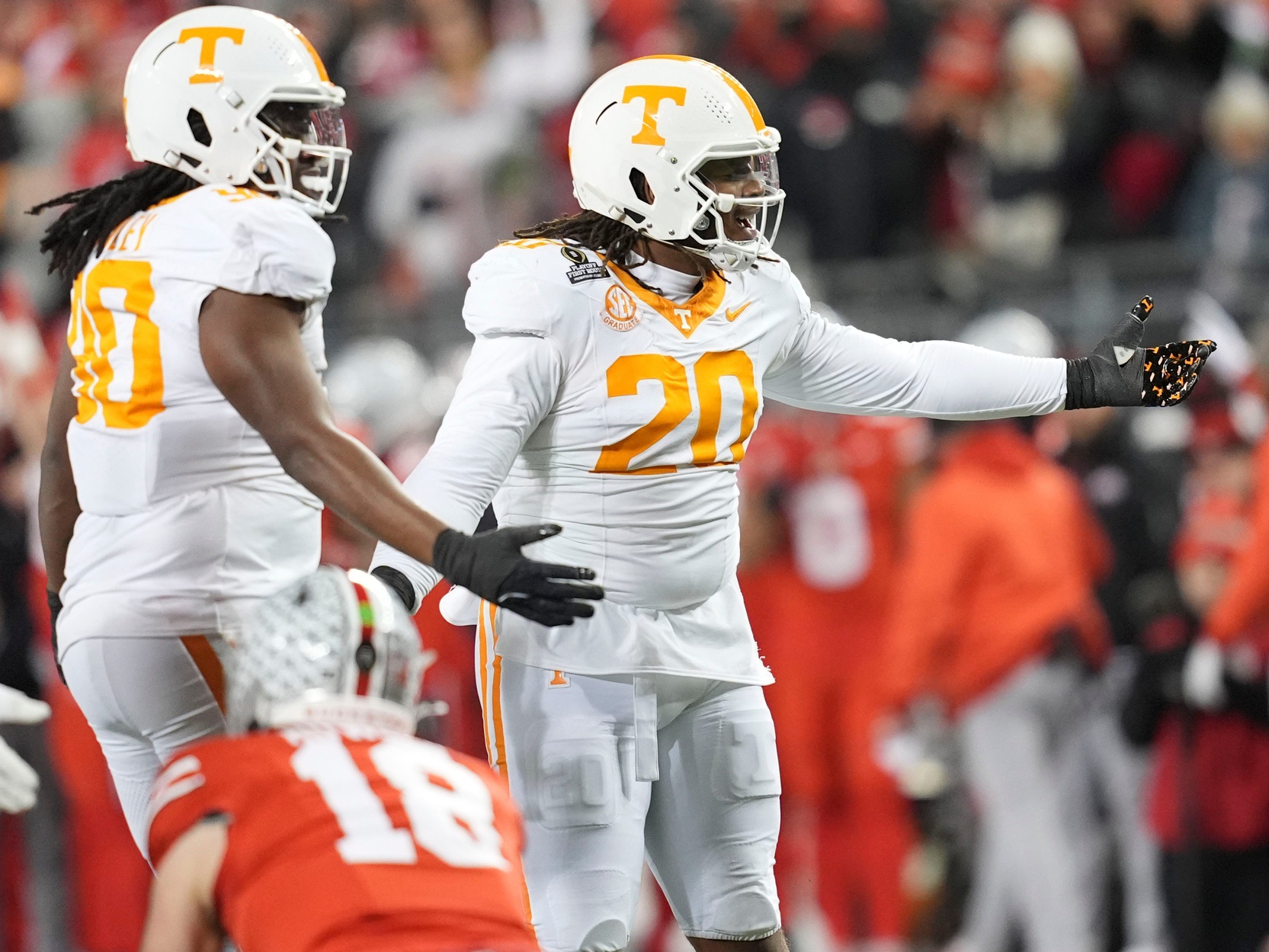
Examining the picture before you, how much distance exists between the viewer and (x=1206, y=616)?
20.7 ft

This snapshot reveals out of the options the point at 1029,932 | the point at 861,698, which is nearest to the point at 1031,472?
the point at 861,698

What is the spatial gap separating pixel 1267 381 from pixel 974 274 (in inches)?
63.5

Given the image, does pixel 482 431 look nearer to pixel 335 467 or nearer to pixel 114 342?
pixel 335 467

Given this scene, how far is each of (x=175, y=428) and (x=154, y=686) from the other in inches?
17.1


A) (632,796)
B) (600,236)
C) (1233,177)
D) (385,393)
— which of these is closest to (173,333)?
(600,236)

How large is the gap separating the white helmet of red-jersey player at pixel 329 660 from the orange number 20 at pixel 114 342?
0.72m

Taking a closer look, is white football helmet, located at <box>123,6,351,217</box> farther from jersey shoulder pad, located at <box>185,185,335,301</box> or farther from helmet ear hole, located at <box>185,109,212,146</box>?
jersey shoulder pad, located at <box>185,185,335,301</box>

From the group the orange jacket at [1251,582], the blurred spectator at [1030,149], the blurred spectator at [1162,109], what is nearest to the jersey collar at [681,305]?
the orange jacket at [1251,582]

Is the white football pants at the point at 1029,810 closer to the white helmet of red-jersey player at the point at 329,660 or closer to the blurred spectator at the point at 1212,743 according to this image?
the blurred spectator at the point at 1212,743

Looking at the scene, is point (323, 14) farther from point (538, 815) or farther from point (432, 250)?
point (538, 815)

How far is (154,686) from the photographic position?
3463mm

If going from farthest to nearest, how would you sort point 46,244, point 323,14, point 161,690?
point 323,14 → point 46,244 → point 161,690

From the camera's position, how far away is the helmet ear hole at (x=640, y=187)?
380 centimetres

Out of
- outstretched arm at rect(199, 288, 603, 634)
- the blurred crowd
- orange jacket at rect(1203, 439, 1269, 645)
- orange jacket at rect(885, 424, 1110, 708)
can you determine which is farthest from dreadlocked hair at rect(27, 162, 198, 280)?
orange jacket at rect(885, 424, 1110, 708)
